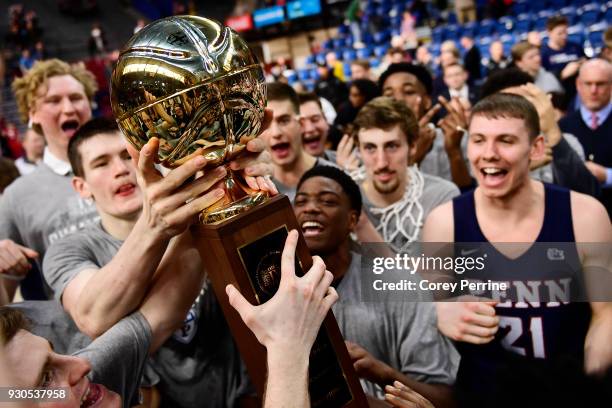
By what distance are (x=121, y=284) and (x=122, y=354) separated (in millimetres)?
158

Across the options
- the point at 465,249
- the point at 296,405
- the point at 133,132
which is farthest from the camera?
the point at 465,249

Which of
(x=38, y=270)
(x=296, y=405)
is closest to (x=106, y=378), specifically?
(x=296, y=405)

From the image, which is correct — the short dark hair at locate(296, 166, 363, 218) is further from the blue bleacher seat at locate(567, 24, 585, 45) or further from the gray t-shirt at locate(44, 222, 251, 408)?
the blue bleacher seat at locate(567, 24, 585, 45)

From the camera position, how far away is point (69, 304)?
4.70 feet

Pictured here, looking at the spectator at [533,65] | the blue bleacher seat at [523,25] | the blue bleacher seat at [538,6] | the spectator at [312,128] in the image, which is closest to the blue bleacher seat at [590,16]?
the blue bleacher seat at [523,25]

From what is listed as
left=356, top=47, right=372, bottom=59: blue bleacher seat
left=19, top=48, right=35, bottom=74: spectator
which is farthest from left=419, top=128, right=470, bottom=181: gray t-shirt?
left=19, top=48, right=35, bottom=74: spectator

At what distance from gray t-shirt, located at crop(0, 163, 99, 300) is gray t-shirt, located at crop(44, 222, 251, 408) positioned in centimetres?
85

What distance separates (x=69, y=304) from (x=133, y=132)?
605mm

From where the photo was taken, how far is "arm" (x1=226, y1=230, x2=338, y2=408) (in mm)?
978

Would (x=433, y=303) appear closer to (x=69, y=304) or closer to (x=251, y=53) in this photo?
(x=251, y=53)

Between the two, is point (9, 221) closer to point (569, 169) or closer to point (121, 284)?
point (121, 284)

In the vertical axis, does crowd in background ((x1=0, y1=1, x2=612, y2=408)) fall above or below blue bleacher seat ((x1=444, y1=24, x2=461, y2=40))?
below

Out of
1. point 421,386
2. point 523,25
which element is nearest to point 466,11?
point 523,25

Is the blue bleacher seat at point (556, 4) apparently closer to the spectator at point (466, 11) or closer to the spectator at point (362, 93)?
the spectator at point (466, 11)
